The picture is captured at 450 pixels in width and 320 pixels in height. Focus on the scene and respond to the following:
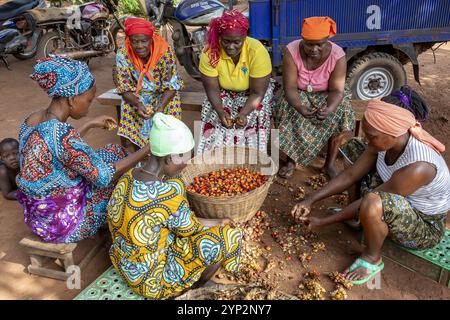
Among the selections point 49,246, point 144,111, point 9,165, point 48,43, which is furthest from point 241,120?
point 48,43

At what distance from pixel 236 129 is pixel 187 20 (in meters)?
2.41

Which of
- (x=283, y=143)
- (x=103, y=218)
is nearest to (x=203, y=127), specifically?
(x=283, y=143)

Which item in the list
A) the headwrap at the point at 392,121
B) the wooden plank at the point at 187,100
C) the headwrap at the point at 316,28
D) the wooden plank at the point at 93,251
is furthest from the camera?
the wooden plank at the point at 187,100

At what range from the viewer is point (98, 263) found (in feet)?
9.88

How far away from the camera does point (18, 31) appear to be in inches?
298

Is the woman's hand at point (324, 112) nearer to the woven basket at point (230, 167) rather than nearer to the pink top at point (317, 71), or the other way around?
the pink top at point (317, 71)

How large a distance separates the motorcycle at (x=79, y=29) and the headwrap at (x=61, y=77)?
16.1ft

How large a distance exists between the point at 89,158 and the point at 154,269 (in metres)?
0.81

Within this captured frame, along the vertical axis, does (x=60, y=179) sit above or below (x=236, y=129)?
above

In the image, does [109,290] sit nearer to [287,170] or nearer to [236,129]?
[236,129]

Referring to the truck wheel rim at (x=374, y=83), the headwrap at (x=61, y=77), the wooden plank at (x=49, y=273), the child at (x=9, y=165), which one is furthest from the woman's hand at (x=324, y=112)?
the child at (x=9, y=165)

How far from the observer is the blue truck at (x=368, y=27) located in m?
4.52

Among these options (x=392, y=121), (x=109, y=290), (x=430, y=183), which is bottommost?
(x=109, y=290)

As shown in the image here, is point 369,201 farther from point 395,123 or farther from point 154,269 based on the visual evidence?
point 154,269
